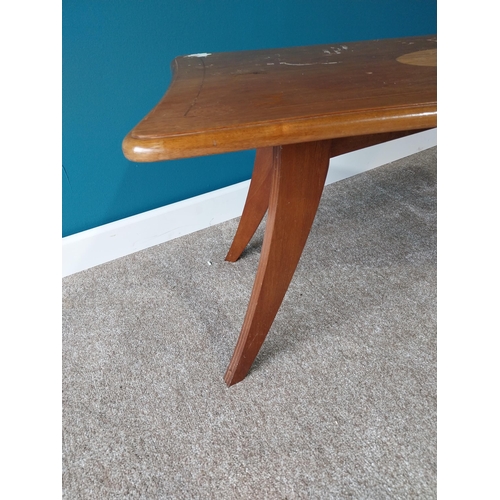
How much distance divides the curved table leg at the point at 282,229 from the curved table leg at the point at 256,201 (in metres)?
0.22

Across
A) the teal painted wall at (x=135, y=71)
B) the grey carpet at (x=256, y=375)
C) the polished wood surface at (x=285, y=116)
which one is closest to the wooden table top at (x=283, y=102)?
the polished wood surface at (x=285, y=116)

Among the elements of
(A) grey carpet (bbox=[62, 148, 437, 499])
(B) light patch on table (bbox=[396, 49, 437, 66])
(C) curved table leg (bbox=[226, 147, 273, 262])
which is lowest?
(A) grey carpet (bbox=[62, 148, 437, 499])

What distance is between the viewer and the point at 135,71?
1.27 m

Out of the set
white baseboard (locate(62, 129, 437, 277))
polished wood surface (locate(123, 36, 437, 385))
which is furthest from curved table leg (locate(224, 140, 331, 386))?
white baseboard (locate(62, 129, 437, 277))

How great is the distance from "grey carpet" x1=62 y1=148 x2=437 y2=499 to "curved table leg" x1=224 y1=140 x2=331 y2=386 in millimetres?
88

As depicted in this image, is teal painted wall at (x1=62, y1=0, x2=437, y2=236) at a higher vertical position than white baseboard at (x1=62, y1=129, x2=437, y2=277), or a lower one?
higher

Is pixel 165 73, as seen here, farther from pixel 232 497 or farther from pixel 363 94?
pixel 232 497

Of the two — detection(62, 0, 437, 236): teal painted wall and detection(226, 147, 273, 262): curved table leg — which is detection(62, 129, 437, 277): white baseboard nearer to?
detection(62, 0, 437, 236): teal painted wall

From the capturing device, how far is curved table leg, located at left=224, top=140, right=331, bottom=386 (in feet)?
2.69

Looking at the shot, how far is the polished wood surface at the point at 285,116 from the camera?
0.63 m

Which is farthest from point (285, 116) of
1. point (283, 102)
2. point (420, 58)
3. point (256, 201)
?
point (256, 201)

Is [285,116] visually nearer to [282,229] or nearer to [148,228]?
[282,229]

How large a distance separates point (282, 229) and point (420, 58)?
0.41 metres
